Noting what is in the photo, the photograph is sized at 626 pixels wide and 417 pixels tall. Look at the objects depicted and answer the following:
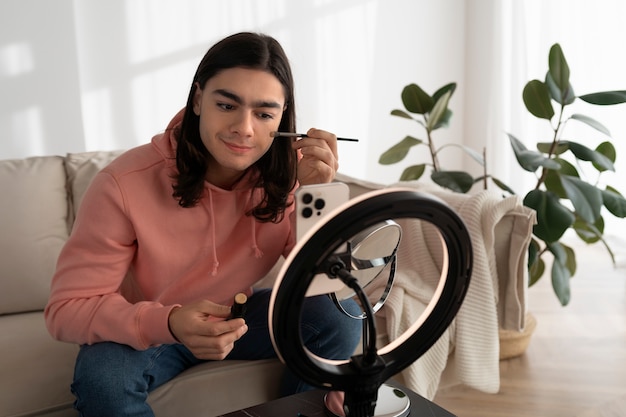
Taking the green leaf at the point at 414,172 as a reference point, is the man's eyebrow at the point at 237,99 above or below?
above

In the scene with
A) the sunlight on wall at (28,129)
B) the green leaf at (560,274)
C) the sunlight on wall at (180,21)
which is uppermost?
the sunlight on wall at (180,21)

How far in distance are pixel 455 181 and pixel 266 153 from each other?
0.95 meters

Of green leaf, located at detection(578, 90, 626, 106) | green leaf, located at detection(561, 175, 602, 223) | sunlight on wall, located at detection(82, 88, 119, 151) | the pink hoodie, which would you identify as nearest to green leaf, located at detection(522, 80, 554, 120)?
green leaf, located at detection(578, 90, 626, 106)

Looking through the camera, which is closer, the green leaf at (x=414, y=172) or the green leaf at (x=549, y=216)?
the green leaf at (x=549, y=216)

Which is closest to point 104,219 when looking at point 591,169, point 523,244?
point 523,244

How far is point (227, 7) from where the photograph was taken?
321 centimetres

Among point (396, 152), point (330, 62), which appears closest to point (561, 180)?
point (396, 152)

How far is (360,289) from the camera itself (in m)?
0.73

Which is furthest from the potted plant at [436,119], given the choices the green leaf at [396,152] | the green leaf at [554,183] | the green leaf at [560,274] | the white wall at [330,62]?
the white wall at [330,62]

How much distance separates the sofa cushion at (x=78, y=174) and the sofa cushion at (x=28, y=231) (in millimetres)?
23

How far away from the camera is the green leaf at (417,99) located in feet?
7.47

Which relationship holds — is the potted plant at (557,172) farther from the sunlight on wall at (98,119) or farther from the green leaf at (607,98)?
the sunlight on wall at (98,119)

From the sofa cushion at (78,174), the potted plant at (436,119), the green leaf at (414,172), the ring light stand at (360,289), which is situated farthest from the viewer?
the green leaf at (414,172)

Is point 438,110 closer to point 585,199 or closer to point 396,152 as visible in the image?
point 396,152
